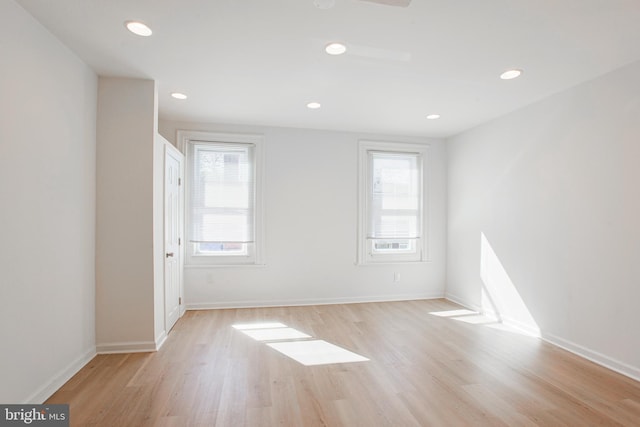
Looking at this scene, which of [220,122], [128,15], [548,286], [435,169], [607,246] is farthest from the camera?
[435,169]

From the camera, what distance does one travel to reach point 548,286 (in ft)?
10.2

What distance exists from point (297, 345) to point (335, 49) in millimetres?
2710

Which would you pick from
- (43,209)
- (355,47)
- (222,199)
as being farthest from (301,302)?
(355,47)

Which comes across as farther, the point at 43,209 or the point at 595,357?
the point at 595,357

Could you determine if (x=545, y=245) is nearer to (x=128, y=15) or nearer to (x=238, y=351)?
(x=238, y=351)

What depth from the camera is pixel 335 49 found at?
7.41 feet

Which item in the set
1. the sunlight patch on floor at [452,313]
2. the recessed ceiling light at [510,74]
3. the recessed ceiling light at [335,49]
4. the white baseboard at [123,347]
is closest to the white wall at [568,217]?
the sunlight patch on floor at [452,313]

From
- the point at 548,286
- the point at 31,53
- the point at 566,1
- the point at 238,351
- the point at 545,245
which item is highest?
the point at 566,1

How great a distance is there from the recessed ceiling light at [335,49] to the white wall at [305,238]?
6.88 feet

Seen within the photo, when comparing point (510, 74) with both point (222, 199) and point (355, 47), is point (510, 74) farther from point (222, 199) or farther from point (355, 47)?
point (222, 199)

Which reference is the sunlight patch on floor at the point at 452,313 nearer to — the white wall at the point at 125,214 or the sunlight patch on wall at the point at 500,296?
the sunlight patch on wall at the point at 500,296

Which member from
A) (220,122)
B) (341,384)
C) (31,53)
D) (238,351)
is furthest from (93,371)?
(220,122)

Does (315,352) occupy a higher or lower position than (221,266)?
lower

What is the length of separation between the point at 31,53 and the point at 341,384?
3139 millimetres
